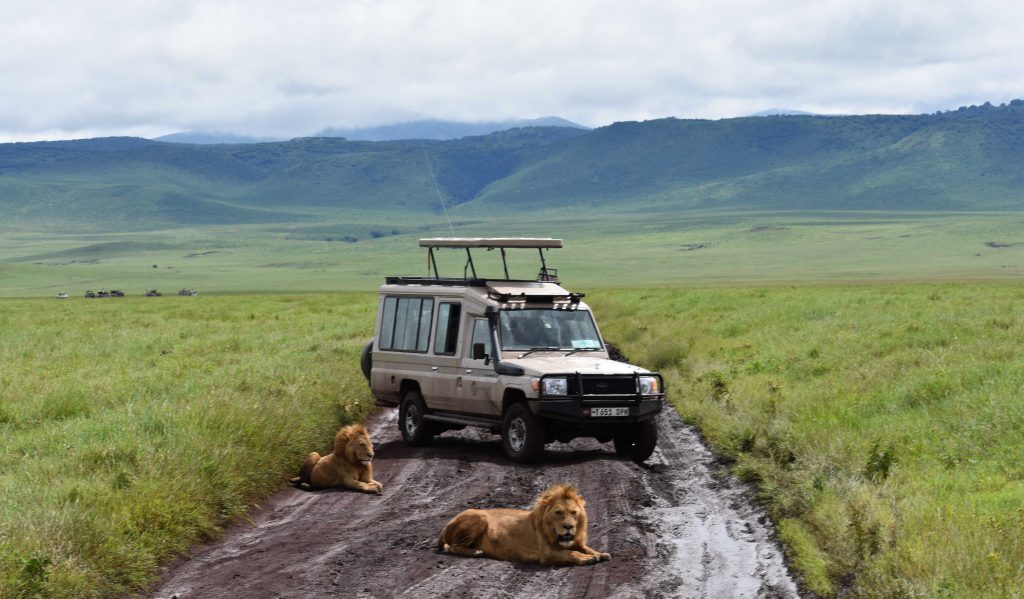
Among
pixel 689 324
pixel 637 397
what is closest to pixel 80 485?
pixel 637 397

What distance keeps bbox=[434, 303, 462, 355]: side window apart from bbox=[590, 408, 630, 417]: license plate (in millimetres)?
2676

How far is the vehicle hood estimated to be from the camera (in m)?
14.5

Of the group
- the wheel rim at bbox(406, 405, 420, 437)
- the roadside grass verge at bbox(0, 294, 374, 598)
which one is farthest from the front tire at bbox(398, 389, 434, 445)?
the roadside grass verge at bbox(0, 294, 374, 598)

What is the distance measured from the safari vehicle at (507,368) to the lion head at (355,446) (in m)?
2.21

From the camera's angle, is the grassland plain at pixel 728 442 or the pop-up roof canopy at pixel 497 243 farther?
the pop-up roof canopy at pixel 497 243

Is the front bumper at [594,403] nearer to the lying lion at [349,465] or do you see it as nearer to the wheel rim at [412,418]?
the lying lion at [349,465]

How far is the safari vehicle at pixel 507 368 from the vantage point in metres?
14.4

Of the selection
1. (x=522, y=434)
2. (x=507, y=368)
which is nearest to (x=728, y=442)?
(x=522, y=434)

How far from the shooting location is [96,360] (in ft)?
90.9

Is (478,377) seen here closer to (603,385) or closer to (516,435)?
(516,435)

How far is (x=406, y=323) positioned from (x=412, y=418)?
4.63ft

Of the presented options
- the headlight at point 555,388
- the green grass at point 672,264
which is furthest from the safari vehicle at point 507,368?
the green grass at point 672,264

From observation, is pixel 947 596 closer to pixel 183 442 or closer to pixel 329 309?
pixel 183 442

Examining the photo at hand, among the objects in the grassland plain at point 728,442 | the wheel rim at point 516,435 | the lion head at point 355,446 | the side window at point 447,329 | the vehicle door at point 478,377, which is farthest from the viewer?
the side window at point 447,329
